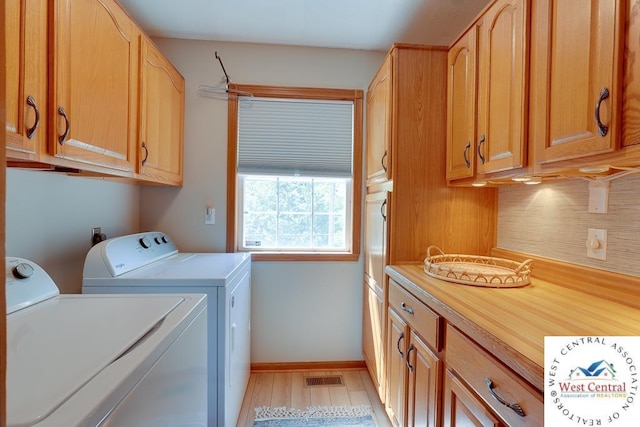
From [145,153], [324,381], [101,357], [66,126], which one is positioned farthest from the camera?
[324,381]

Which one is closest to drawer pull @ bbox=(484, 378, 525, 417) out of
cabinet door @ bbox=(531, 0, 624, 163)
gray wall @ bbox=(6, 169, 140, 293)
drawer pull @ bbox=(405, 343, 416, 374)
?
drawer pull @ bbox=(405, 343, 416, 374)

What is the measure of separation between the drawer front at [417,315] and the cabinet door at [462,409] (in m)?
0.13

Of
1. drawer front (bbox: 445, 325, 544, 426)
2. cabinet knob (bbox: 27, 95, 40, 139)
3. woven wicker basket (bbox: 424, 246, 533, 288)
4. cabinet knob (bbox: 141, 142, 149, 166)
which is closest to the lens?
drawer front (bbox: 445, 325, 544, 426)

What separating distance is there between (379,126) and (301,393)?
191 centimetres

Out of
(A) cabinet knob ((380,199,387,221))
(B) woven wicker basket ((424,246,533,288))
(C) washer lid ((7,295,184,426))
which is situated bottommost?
(C) washer lid ((7,295,184,426))

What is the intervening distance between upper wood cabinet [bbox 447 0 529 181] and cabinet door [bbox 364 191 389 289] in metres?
0.43

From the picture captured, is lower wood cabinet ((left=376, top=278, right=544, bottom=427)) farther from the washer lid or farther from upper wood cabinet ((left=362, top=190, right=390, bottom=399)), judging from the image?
the washer lid

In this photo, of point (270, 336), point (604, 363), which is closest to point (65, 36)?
point (604, 363)

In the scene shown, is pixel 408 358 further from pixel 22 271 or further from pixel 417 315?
pixel 22 271

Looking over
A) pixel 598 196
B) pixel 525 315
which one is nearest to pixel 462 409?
pixel 525 315

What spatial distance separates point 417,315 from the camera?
1.29 meters

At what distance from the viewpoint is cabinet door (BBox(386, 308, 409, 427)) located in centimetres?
143

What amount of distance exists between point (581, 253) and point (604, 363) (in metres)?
0.63

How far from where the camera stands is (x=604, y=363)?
0.72 meters
